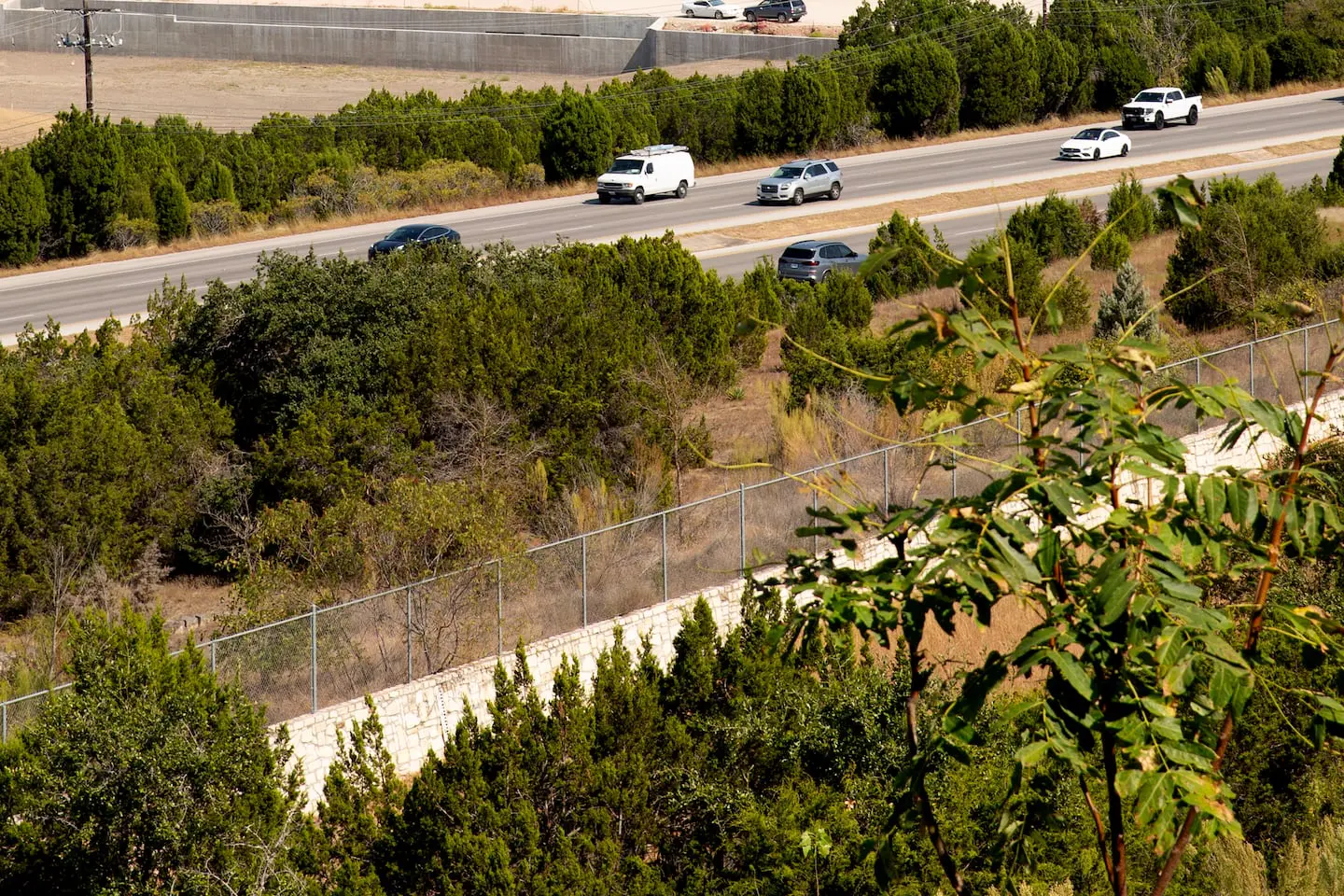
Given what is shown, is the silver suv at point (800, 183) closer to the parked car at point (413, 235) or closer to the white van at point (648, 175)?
the white van at point (648, 175)

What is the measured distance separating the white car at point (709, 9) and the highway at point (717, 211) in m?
40.8

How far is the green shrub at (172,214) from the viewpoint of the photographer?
49.4 metres

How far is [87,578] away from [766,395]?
14.3m

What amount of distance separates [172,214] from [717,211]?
18.0 m

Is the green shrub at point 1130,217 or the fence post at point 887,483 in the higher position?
the green shrub at point 1130,217

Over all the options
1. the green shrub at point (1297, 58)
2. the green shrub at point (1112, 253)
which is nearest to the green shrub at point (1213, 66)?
the green shrub at point (1297, 58)

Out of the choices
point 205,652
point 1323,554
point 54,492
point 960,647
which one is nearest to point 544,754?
point 205,652

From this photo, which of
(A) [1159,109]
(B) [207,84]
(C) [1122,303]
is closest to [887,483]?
(C) [1122,303]

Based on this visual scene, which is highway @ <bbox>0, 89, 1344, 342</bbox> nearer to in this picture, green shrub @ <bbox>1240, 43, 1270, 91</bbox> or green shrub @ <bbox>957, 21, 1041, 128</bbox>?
green shrub @ <bbox>957, 21, 1041, 128</bbox>

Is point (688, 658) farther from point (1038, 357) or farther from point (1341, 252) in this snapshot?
point (1341, 252)

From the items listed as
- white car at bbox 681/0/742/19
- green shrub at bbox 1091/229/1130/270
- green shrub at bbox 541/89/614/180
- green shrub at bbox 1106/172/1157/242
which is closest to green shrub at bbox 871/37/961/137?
green shrub at bbox 541/89/614/180

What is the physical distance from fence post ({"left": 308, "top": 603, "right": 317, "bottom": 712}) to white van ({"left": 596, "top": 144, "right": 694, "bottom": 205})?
1375 inches

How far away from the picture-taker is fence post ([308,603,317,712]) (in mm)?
17284

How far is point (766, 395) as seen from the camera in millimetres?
31781
